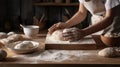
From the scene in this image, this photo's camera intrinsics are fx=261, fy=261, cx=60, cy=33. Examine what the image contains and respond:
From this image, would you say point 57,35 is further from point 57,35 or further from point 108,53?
point 108,53

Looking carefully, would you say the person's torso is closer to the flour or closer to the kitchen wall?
the flour

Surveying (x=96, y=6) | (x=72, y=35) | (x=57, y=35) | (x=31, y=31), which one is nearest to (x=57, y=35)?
(x=57, y=35)

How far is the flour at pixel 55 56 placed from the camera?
1522mm

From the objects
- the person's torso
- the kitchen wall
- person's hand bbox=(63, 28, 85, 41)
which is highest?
the person's torso

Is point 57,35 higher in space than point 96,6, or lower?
lower

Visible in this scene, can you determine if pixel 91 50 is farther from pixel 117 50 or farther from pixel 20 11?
pixel 20 11

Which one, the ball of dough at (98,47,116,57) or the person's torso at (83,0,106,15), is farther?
the person's torso at (83,0,106,15)

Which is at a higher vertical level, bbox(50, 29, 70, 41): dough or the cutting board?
bbox(50, 29, 70, 41): dough

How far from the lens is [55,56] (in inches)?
61.9

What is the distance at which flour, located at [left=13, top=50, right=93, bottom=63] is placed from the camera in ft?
4.99

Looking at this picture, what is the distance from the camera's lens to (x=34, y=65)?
1452mm

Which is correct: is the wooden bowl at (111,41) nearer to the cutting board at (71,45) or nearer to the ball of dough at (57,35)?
the cutting board at (71,45)

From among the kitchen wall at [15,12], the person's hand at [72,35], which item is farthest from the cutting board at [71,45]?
the kitchen wall at [15,12]

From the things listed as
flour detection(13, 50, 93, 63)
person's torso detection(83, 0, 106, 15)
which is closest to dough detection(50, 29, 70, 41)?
flour detection(13, 50, 93, 63)
